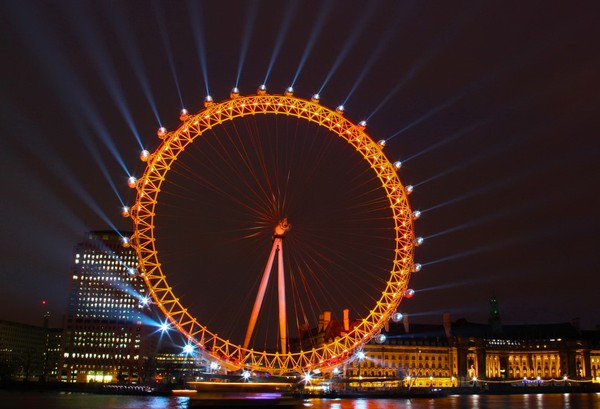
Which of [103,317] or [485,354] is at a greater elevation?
[103,317]

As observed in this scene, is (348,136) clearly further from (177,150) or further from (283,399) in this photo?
(283,399)

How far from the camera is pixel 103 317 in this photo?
183125 mm

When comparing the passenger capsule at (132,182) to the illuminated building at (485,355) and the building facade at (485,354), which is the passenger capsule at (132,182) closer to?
the illuminated building at (485,355)

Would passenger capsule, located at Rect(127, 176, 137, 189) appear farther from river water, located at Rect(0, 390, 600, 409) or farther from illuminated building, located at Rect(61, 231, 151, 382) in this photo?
illuminated building, located at Rect(61, 231, 151, 382)

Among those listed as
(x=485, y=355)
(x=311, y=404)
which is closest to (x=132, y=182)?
(x=311, y=404)

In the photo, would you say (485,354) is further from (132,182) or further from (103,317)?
(132,182)

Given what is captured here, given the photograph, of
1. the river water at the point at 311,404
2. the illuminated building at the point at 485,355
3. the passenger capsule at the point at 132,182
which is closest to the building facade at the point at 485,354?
the illuminated building at the point at 485,355

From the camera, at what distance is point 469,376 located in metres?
148

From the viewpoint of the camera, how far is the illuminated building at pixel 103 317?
578ft

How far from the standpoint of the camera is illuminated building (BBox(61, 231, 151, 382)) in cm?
17612

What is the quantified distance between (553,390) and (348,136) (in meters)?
93.1

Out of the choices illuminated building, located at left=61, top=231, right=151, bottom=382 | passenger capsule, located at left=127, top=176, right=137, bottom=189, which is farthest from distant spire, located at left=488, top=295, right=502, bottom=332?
passenger capsule, located at left=127, top=176, right=137, bottom=189

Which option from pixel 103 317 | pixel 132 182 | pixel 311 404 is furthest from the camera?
pixel 103 317

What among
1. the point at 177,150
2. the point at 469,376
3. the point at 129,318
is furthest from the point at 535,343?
the point at 177,150
